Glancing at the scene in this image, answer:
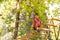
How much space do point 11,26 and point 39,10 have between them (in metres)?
4.09

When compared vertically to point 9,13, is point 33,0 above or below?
above

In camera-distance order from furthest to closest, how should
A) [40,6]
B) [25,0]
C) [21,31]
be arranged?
[21,31] < [25,0] < [40,6]

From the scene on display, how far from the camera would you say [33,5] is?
2.28 m

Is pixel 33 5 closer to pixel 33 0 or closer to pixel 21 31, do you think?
pixel 33 0

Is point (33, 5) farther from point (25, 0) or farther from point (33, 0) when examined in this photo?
point (25, 0)

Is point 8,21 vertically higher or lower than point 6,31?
higher

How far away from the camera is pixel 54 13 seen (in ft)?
19.2

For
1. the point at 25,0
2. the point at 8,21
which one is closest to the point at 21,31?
the point at 8,21

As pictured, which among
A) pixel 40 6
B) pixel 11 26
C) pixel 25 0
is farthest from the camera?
pixel 11 26

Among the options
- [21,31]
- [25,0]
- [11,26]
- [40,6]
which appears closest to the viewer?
[40,6]

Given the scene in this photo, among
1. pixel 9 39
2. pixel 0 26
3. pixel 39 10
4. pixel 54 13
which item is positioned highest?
pixel 39 10

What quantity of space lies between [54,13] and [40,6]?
368 centimetres

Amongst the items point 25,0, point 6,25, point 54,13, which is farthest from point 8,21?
point 25,0

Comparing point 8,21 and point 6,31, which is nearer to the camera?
point 8,21
